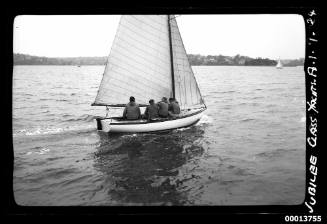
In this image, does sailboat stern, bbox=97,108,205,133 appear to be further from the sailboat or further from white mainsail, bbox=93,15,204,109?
white mainsail, bbox=93,15,204,109

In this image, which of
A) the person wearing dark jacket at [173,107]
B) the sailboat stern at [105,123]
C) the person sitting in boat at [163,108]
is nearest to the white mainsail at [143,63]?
the person wearing dark jacket at [173,107]

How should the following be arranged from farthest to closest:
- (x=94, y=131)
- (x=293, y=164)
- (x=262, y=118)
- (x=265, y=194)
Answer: (x=262, y=118) → (x=94, y=131) → (x=293, y=164) → (x=265, y=194)

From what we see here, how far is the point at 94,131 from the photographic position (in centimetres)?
1695

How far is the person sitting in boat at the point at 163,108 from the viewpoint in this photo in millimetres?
14531

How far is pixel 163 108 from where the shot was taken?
14.6 metres

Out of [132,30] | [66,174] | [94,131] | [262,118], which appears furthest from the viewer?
[262,118]

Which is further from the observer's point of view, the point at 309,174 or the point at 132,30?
the point at 132,30

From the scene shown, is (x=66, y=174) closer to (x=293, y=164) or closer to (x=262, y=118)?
(x=293, y=164)

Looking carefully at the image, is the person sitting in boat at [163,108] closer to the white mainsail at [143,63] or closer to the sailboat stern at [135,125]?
the sailboat stern at [135,125]

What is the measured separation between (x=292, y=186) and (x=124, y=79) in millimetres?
8737

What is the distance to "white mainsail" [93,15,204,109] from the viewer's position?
47.1ft
